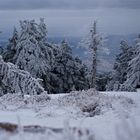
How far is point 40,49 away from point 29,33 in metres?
2.09

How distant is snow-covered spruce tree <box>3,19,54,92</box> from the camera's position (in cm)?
4066

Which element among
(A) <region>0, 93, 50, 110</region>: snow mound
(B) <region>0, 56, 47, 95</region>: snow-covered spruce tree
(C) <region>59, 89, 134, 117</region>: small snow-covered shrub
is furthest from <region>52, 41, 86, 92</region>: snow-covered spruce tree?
(C) <region>59, 89, 134, 117</region>: small snow-covered shrub

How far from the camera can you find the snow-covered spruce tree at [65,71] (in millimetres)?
47378

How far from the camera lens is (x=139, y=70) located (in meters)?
39.1

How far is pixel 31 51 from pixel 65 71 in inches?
335

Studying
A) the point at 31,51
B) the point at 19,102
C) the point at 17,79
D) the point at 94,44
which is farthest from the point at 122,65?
the point at 19,102

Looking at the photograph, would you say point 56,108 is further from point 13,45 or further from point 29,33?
point 13,45

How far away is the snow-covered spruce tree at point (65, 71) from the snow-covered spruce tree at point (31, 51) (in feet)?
12.5

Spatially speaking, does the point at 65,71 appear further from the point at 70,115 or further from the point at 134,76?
the point at 70,115

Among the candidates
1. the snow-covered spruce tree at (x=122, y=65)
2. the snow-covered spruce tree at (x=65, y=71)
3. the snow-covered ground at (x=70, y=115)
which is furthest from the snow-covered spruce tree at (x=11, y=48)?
the snow-covered ground at (x=70, y=115)

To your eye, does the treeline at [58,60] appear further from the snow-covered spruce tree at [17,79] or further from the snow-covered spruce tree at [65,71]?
the snow-covered spruce tree at [17,79]

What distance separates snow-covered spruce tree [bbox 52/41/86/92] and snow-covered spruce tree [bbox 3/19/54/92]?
3.82 metres

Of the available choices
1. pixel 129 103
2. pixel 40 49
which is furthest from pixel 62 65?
pixel 129 103

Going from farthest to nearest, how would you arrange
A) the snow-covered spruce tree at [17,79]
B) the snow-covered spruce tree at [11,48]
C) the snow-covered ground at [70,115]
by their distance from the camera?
1. the snow-covered spruce tree at [11,48]
2. the snow-covered spruce tree at [17,79]
3. the snow-covered ground at [70,115]
